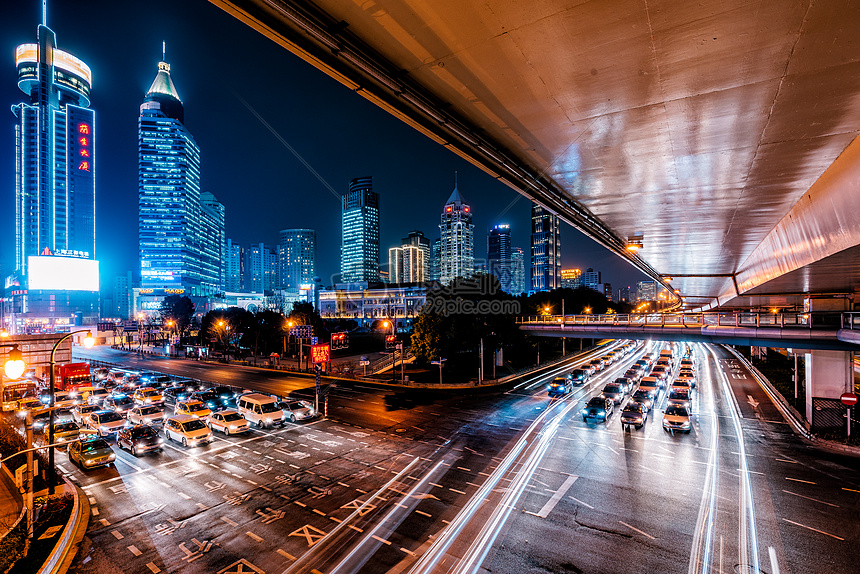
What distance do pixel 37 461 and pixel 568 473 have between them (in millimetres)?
23093

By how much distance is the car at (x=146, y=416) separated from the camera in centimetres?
2557

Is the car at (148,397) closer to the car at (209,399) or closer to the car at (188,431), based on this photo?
the car at (209,399)

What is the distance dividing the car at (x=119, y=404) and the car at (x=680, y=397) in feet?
130

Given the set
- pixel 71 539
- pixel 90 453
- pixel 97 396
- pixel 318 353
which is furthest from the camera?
pixel 97 396

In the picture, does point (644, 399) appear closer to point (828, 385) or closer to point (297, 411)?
point (828, 385)

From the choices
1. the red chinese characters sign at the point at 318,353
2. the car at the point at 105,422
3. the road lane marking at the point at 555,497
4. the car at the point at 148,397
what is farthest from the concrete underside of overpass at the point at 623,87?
the car at the point at 148,397

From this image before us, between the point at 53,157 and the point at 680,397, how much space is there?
20451cm

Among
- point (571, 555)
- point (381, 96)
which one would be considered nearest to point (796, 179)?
point (381, 96)

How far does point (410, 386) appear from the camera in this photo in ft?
132

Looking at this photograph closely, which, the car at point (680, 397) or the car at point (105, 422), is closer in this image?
the car at point (105, 422)

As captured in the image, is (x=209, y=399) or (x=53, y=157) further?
(x=53, y=157)

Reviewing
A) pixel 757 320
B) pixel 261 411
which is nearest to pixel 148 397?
pixel 261 411

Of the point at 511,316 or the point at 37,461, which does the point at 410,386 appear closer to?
the point at 511,316

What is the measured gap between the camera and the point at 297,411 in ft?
86.7
